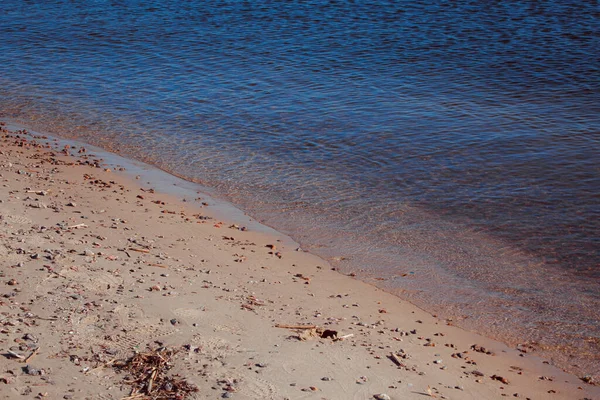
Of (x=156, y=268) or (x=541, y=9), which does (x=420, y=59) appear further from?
(x=156, y=268)

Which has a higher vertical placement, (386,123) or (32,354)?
(32,354)

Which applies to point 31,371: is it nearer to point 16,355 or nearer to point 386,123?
point 16,355

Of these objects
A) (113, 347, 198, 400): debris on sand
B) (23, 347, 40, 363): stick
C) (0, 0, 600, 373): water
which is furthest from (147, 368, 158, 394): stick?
(0, 0, 600, 373): water

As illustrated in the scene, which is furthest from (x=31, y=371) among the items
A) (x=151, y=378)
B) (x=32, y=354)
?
(x=151, y=378)

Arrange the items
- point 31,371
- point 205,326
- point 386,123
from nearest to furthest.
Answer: point 31,371 < point 205,326 < point 386,123

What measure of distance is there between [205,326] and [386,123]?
756 centimetres

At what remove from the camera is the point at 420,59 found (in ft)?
53.7

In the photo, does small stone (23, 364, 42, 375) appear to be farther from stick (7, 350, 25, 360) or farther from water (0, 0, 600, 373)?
water (0, 0, 600, 373)

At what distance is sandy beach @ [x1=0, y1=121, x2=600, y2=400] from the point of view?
16.2 feet

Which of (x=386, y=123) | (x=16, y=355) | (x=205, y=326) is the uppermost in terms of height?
(x=16, y=355)

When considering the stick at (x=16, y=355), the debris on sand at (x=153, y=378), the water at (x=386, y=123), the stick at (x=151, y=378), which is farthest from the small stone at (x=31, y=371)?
the water at (x=386, y=123)

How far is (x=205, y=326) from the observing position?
18.6 feet

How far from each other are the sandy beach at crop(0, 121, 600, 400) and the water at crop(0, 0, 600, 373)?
22.9 inches

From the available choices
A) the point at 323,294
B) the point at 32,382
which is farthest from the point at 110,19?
the point at 32,382
